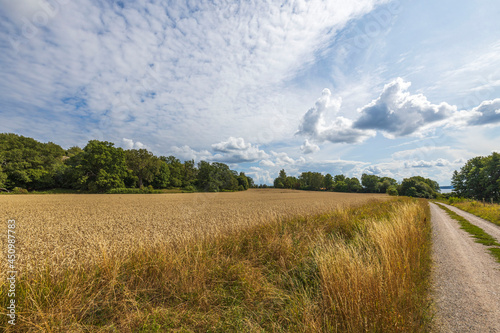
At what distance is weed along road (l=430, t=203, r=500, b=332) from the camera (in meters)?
3.79

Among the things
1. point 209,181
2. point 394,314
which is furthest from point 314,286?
point 209,181

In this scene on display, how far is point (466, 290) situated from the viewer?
5.12 meters

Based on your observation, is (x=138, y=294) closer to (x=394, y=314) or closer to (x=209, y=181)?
(x=394, y=314)

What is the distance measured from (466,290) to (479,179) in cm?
8031

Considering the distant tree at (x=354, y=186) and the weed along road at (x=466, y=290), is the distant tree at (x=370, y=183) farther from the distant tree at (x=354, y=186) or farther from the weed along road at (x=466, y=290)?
the weed along road at (x=466, y=290)

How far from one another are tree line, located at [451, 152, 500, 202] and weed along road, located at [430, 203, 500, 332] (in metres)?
64.9

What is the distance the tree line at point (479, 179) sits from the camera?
168 feet

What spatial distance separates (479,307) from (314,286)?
3.84 meters

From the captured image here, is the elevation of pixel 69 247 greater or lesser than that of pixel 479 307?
greater

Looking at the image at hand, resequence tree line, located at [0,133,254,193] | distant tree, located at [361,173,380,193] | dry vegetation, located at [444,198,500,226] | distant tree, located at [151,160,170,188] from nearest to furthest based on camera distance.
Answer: dry vegetation, located at [444,198,500,226] → tree line, located at [0,133,254,193] → distant tree, located at [151,160,170,188] → distant tree, located at [361,173,380,193]

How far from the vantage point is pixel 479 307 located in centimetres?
437

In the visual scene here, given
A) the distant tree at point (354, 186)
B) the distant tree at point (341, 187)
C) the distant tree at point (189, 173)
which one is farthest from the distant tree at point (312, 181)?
the distant tree at point (189, 173)

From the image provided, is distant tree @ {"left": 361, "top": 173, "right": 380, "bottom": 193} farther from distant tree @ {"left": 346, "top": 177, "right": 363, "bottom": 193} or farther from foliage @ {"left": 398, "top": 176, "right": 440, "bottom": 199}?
foliage @ {"left": 398, "top": 176, "right": 440, "bottom": 199}

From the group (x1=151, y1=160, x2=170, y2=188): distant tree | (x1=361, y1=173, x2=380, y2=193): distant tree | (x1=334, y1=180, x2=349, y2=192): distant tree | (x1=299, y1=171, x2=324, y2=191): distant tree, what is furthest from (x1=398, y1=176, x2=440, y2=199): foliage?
(x1=151, y1=160, x2=170, y2=188): distant tree
